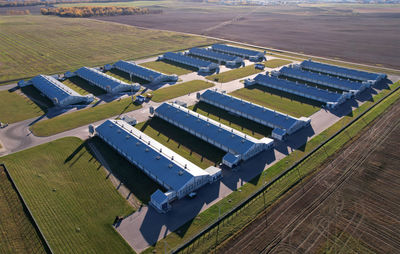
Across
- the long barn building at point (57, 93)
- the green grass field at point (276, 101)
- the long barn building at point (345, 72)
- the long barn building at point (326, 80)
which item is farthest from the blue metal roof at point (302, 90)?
the long barn building at point (57, 93)

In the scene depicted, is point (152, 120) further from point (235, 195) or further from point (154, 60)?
point (154, 60)

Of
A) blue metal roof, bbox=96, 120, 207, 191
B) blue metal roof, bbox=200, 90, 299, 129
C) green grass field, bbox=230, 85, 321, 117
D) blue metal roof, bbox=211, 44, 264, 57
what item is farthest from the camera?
blue metal roof, bbox=211, 44, 264, 57

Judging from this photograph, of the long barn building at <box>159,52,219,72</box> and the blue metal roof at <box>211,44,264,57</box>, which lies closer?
the long barn building at <box>159,52,219,72</box>

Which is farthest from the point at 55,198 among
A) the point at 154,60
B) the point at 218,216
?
the point at 154,60

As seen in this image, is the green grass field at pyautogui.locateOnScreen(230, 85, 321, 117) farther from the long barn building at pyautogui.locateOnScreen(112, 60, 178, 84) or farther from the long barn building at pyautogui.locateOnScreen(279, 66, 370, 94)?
the long barn building at pyautogui.locateOnScreen(112, 60, 178, 84)

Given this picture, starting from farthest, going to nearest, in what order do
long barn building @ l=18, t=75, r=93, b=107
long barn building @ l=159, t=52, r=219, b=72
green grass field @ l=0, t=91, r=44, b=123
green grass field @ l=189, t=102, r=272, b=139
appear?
long barn building @ l=159, t=52, r=219, b=72, long barn building @ l=18, t=75, r=93, b=107, green grass field @ l=0, t=91, r=44, b=123, green grass field @ l=189, t=102, r=272, b=139

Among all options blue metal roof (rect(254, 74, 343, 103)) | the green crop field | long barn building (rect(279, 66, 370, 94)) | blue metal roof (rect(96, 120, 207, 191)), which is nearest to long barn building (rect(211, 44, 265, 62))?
the green crop field
